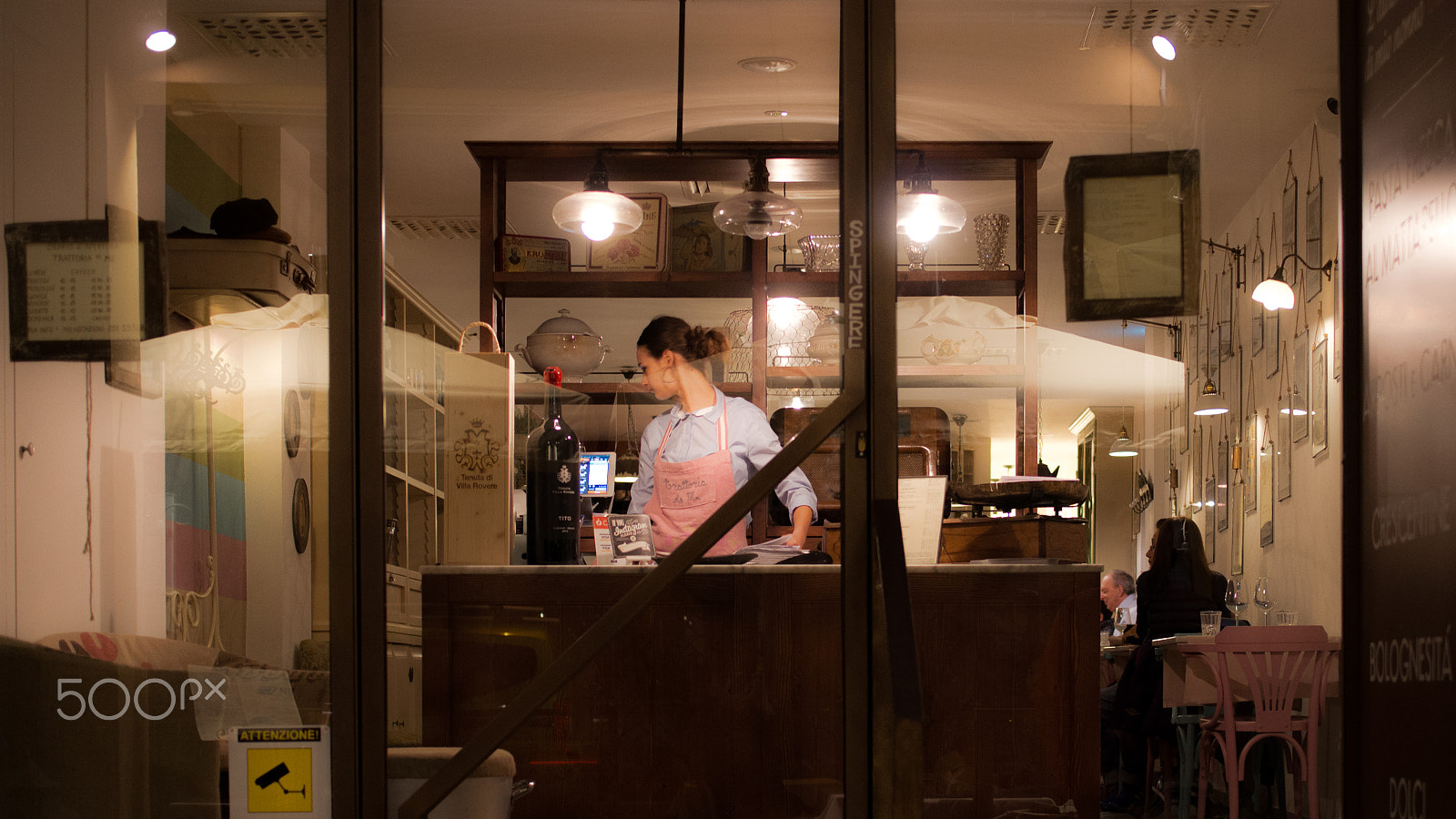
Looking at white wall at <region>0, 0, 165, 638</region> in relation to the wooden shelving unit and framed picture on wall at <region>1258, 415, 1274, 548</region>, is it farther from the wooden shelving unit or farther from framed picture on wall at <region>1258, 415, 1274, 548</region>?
framed picture on wall at <region>1258, 415, 1274, 548</region>

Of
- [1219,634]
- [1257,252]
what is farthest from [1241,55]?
[1219,634]

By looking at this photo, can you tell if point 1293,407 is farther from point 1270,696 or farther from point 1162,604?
point 1270,696

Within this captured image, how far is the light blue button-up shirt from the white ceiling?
267 millimetres

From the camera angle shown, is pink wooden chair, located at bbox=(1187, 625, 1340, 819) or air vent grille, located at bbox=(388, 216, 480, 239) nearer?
air vent grille, located at bbox=(388, 216, 480, 239)

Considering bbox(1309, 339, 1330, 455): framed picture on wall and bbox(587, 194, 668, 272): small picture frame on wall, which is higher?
bbox(587, 194, 668, 272): small picture frame on wall

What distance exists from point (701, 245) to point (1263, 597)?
5.24ft

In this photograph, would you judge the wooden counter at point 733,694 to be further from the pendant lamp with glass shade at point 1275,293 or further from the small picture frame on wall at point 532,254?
the pendant lamp with glass shade at point 1275,293

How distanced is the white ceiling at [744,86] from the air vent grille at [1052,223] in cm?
2

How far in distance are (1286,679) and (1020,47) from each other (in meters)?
1.65

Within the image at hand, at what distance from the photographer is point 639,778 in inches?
99.1

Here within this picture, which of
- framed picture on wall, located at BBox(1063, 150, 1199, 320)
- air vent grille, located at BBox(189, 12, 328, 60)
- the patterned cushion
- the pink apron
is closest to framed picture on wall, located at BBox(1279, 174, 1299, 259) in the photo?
framed picture on wall, located at BBox(1063, 150, 1199, 320)

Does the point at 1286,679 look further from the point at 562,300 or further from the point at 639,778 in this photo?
the point at 562,300

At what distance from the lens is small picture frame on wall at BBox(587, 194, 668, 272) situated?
8.98 ft

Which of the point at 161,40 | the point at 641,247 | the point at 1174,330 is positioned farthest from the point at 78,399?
the point at 1174,330
